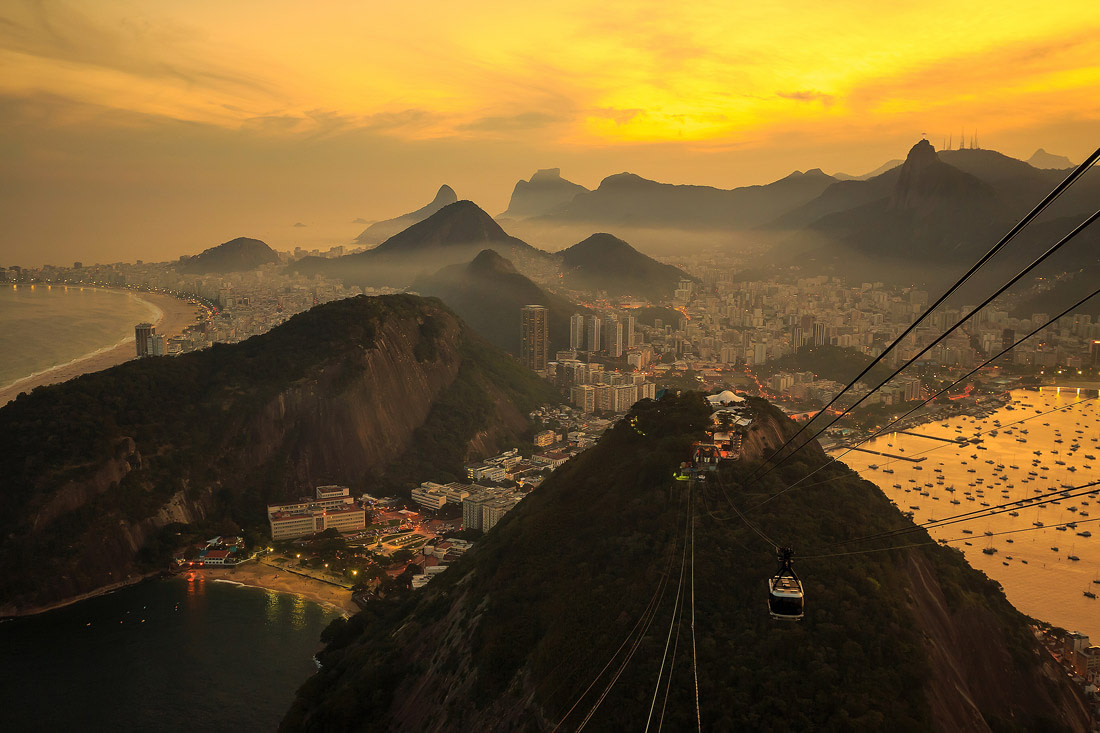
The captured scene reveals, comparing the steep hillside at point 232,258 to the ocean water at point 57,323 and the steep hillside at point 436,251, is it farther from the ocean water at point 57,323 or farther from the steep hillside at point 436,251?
the ocean water at point 57,323

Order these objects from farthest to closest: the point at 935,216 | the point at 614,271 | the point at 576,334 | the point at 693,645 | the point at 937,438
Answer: the point at 614,271 → the point at 935,216 → the point at 576,334 → the point at 937,438 → the point at 693,645

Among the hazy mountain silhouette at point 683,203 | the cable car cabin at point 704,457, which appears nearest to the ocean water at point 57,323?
the cable car cabin at point 704,457

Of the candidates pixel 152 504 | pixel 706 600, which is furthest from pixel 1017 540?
pixel 152 504

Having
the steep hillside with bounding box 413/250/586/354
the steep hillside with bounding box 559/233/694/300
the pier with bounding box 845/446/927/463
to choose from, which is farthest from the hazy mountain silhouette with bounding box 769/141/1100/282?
the pier with bounding box 845/446/927/463

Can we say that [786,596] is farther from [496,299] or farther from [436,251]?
[436,251]

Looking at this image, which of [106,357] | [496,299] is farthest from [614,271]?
[106,357]

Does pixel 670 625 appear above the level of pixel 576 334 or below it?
below

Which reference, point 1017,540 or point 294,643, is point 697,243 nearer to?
point 1017,540
